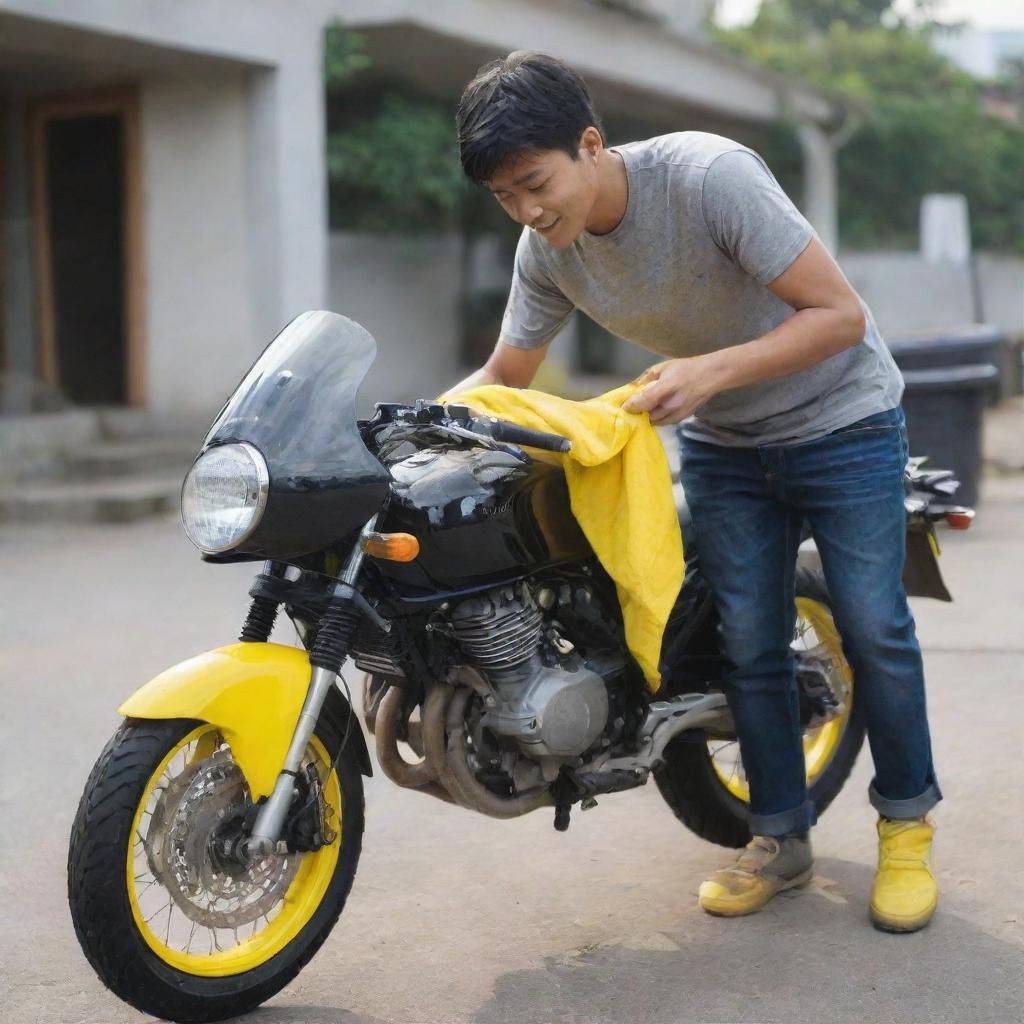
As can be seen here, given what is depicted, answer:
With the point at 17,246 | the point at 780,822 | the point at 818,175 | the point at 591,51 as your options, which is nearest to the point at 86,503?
the point at 17,246

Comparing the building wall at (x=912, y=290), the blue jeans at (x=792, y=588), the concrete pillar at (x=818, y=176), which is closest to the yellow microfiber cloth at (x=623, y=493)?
the blue jeans at (x=792, y=588)

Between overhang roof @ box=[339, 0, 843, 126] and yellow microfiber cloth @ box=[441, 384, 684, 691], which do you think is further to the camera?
overhang roof @ box=[339, 0, 843, 126]

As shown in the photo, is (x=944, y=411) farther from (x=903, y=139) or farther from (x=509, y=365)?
(x=903, y=139)

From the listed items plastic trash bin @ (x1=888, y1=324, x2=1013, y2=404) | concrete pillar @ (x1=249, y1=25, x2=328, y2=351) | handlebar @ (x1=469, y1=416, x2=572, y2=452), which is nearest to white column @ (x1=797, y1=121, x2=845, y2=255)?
concrete pillar @ (x1=249, y1=25, x2=328, y2=351)

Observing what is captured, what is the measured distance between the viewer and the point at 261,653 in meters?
2.86

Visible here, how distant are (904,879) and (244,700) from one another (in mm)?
1511

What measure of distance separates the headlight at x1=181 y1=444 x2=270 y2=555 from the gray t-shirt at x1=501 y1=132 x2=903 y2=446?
2.81 feet

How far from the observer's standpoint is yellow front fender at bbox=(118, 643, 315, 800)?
2738 millimetres

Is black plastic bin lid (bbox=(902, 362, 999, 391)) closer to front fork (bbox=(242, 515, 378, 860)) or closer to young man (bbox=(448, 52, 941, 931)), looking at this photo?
young man (bbox=(448, 52, 941, 931))

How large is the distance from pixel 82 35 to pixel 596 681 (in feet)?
28.3

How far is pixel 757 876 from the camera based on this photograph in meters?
3.46

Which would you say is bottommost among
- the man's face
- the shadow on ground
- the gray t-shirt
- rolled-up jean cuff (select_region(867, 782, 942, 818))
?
the shadow on ground

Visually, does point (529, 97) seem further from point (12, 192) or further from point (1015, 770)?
point (12, 192)

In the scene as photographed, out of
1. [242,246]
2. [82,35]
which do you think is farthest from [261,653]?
[242,246]
